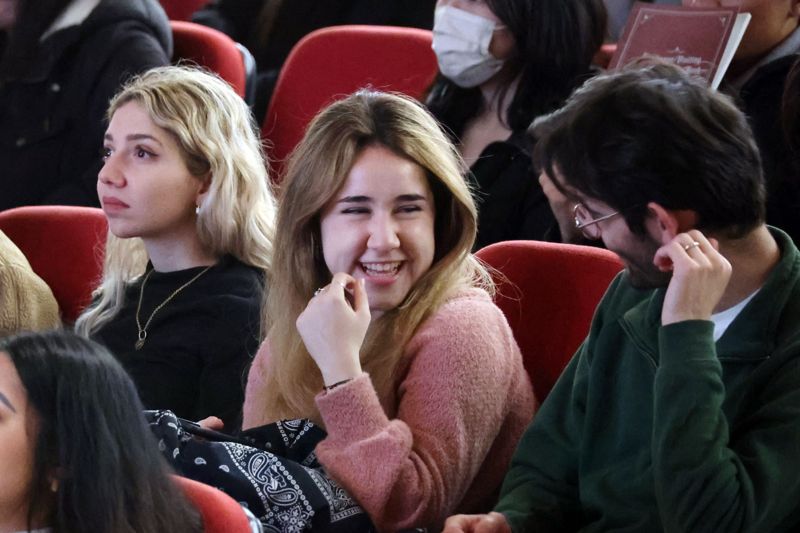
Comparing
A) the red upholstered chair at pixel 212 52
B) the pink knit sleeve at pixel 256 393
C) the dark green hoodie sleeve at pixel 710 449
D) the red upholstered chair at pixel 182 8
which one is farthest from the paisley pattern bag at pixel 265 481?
the red upholstered chair at pixel 182 8

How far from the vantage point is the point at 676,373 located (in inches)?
63.7

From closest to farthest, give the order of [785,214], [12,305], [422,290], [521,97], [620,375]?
[620,375], [422,290], [785,214], [12,305], [521,97]

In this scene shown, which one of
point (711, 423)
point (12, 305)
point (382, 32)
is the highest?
point (711, 423)

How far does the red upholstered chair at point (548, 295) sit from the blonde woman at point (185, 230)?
1.64 feet

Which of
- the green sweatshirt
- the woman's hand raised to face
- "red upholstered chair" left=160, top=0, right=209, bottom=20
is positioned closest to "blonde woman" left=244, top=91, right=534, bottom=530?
the woman's hand raised to face

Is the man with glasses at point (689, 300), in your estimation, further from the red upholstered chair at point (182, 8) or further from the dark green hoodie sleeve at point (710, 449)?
the red upholstered chair at point (182, 8)

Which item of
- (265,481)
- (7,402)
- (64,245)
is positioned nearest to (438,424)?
(265,481)

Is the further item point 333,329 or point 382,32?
point 382,32

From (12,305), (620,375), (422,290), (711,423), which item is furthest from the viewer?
(12,305)

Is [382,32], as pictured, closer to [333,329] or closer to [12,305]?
[12,305]

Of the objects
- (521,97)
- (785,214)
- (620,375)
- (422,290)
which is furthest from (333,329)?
(521,97)

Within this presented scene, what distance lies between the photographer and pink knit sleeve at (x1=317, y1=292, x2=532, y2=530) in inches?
73.3

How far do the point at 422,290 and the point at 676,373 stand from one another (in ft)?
1.83

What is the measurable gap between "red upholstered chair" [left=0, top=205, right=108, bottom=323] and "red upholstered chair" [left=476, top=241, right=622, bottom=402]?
951mm
